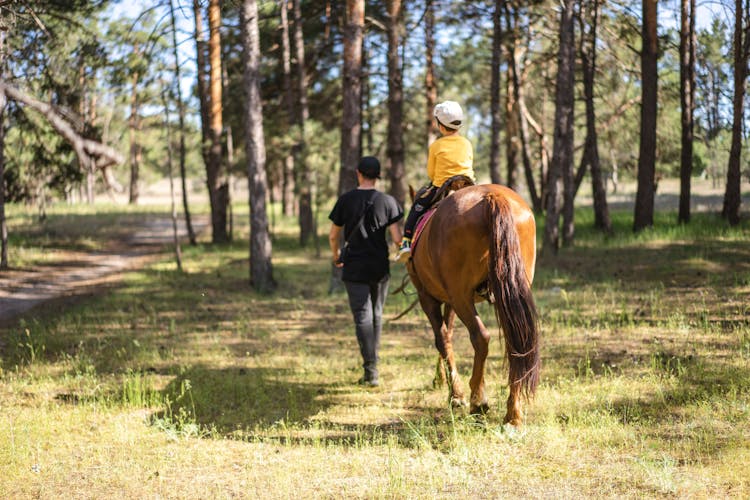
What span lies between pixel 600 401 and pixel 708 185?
22.7 meters

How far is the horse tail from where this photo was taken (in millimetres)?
5383

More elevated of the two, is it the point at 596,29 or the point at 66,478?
the point at 596,29

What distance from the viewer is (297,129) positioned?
1764 centimetres

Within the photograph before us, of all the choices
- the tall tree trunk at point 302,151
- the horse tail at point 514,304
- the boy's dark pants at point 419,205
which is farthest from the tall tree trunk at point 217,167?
the horse tail at point 514,304

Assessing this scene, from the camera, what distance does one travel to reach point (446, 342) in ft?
22.7

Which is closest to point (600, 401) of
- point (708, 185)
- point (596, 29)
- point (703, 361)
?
point (703, 361)

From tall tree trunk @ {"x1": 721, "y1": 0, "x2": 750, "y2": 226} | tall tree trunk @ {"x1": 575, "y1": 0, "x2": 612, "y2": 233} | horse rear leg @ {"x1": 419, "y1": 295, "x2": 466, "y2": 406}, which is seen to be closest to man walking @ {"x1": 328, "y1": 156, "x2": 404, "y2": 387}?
horse rear leg @ {"x1": 419, "y1": 295, "x2": 466, "y2": 406}

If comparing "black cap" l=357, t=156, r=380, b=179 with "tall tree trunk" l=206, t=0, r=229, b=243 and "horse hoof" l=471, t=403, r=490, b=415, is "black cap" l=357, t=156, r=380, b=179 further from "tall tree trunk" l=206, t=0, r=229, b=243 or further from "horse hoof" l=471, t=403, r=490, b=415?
"tall tree trunk" l=206, t=0, r=229, b=243

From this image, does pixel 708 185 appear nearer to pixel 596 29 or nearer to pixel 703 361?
pixel 596 29

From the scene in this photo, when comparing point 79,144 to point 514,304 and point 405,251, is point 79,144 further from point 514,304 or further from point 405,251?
point 405,251

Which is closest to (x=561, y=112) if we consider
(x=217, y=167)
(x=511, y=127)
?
(x=217, y=167)

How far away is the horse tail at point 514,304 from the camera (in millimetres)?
5383

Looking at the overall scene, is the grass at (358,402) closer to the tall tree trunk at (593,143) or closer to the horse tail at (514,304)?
the horse tail at (514,304)

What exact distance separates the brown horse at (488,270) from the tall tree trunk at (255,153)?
24.4 feet
